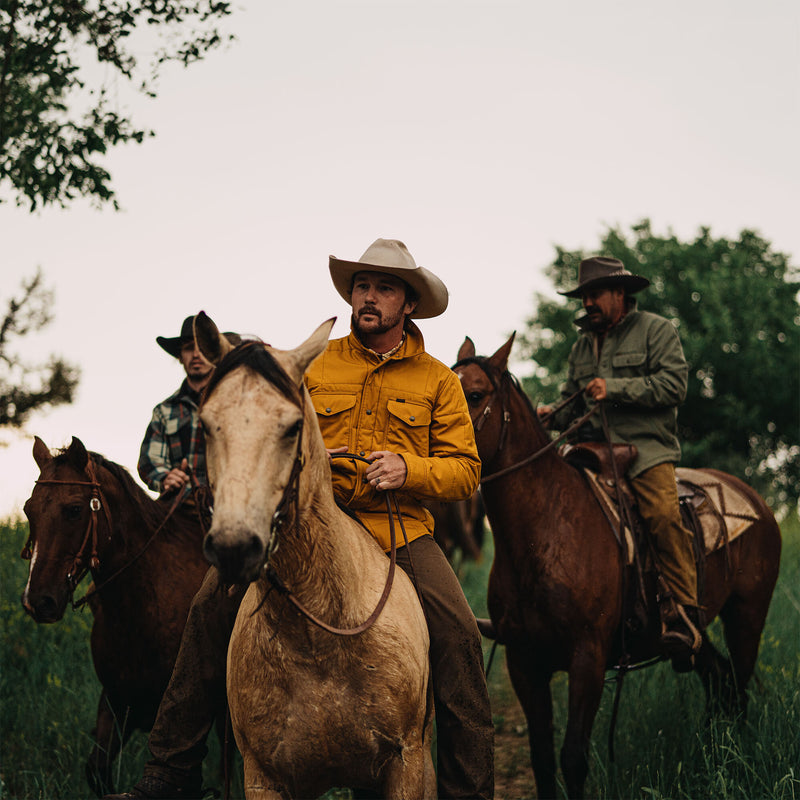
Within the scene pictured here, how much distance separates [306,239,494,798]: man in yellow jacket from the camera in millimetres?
3365

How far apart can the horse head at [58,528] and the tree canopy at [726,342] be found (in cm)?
1719

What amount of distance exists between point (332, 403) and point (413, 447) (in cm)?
41

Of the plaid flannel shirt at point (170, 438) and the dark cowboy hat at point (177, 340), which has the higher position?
the dark cowboy hat at point (177, 340)

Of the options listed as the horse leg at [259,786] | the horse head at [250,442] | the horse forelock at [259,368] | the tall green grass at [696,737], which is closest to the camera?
the horse head at [250,442]

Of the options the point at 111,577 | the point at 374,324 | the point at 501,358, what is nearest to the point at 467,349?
the point at 501,358

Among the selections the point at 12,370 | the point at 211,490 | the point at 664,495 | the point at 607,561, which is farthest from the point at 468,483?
the point at 12,370

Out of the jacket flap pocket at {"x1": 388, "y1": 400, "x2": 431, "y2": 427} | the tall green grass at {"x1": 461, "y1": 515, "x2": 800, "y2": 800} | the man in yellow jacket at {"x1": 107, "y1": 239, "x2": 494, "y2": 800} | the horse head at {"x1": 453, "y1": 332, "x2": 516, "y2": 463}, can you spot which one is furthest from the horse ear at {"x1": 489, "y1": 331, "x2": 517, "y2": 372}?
the tall green grass at {"x1": 461, "y1": 515, "x2": 800, "y2": 800}

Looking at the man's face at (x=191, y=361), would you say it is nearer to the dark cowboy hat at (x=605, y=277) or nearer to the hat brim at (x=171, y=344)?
the hat brim at (x=171, y=344)

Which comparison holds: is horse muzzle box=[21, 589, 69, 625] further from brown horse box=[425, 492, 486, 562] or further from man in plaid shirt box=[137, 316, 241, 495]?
brown horse box=[425, 492, 486, 562]

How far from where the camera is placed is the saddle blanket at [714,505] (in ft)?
19.7

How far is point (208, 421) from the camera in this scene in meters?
2.41

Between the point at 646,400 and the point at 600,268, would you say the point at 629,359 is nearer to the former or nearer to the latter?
the point at 646,400

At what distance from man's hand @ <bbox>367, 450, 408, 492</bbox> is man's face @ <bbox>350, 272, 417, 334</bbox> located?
0.73 m

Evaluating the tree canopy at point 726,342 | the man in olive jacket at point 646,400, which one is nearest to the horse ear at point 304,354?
the man in olive jacket at point 646,400
